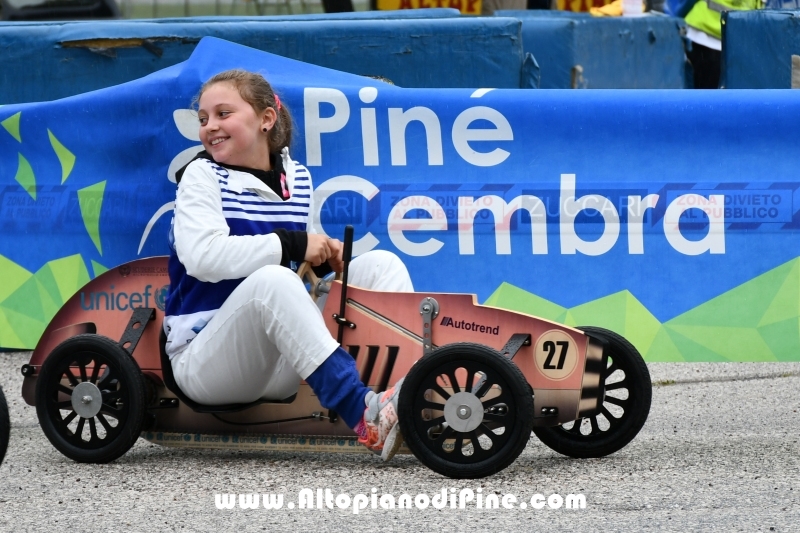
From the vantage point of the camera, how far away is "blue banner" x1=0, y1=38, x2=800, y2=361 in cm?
552

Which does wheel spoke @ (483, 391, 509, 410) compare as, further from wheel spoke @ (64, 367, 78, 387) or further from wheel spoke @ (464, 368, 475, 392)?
wheel spoke @ (64, 367, 78, 387)

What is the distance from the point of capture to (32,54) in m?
7.38

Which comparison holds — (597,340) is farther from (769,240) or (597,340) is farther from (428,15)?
(428,15)

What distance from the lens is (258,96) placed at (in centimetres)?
450

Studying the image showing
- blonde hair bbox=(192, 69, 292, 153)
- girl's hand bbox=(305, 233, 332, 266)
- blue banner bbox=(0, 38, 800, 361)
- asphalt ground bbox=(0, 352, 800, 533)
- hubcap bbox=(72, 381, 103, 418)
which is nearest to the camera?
asphalt ground bbox=(0, 352, 800, 533)

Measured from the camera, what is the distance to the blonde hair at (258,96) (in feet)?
14.7

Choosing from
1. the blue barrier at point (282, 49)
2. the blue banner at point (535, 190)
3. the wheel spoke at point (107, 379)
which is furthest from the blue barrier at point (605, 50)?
the wheel spoke at point (107, 379)

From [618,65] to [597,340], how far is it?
7120 mm

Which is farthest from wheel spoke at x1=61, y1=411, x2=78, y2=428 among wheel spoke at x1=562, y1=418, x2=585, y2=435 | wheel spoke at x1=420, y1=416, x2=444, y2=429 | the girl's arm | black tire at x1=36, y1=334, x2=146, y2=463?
wheel spoke at x1=562, y1=418, x2=585, y2=435

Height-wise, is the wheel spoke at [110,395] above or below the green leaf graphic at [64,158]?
below

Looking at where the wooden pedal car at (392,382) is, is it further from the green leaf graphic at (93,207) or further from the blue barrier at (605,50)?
the blue barrier at (605,50)

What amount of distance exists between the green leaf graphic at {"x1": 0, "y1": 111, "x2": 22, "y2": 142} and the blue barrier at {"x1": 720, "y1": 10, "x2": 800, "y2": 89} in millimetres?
5137

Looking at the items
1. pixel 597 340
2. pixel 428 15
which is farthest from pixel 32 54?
pixel 597 340

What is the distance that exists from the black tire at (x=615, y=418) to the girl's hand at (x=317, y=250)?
2.73 feet
